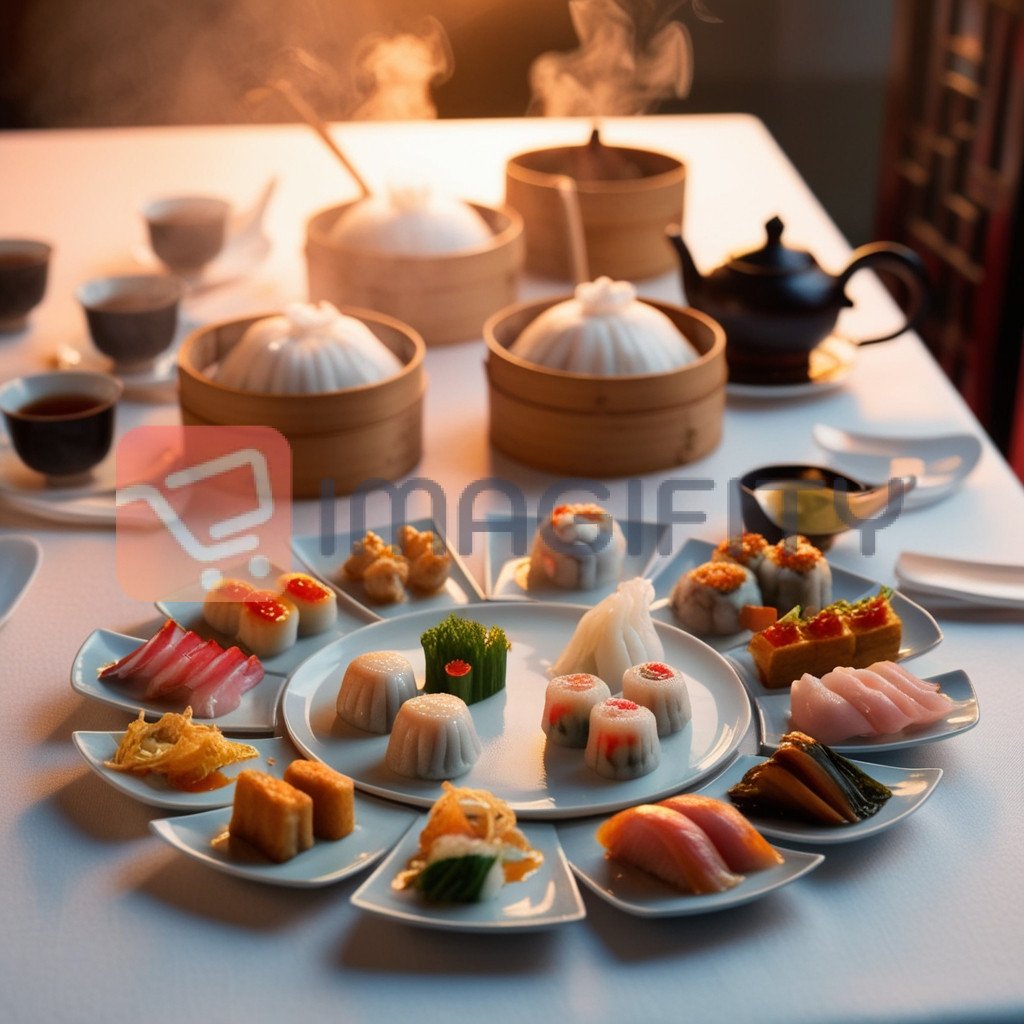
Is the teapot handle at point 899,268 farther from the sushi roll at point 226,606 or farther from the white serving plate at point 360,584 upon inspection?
the sushi roll at point 226,606

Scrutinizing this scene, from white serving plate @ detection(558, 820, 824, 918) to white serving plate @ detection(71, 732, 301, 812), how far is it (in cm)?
28

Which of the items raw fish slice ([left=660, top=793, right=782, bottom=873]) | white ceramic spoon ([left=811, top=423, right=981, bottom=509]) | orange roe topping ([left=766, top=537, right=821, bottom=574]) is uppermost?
orange roe topping ([left=766, top=537, right=821, bottom=574])

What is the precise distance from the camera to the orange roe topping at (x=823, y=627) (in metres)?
1.34

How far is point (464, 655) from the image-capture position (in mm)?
1315

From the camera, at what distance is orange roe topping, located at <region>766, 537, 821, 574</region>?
1.46 m

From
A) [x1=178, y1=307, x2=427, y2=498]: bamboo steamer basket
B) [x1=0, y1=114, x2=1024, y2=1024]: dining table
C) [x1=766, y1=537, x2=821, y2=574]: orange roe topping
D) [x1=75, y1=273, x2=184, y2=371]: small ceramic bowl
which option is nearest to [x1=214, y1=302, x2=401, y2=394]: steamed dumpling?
[x1=178, y1=307, x2=427, y2=498]: bamboo steamer basket

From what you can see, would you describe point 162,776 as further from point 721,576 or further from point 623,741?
point 721,576

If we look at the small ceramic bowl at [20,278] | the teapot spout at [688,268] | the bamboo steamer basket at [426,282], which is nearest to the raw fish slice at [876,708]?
the teapot spout at [688,268]

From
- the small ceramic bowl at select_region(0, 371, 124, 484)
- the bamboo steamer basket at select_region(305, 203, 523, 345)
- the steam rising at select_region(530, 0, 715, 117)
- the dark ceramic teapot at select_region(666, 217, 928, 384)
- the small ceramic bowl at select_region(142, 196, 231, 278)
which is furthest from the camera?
the steam rising at select_region(530, 0, 715, 117)

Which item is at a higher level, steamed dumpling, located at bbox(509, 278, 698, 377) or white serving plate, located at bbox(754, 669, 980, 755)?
steamed dumpling, located at bbox(509, 278, 698, 377)

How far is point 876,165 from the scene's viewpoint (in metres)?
5.01

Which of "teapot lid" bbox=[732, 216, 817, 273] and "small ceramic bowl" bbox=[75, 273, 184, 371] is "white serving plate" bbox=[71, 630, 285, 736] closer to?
"small ceramic bowl" bbox=[75, 273, 184, 371]

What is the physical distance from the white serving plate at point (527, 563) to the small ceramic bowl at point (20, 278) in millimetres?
1012

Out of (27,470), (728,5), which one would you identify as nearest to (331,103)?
(27,470)
